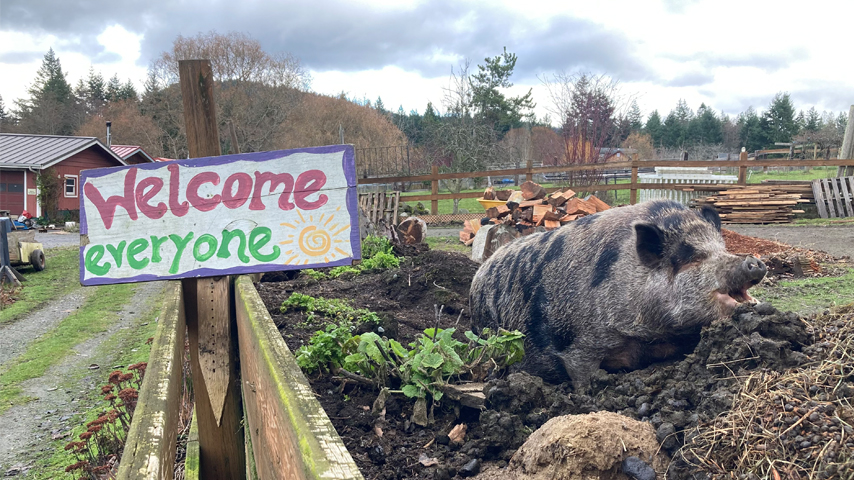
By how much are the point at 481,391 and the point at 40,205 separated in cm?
3092

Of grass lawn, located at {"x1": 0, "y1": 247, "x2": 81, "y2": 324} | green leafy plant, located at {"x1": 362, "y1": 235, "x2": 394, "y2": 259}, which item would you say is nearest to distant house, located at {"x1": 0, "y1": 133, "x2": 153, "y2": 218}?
grass lawn, located at {"x1": 0, "y1": 247, "x2": 81, "y2": 324}

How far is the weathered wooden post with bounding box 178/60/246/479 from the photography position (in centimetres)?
340

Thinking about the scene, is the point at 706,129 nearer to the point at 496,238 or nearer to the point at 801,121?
the point at 801,121

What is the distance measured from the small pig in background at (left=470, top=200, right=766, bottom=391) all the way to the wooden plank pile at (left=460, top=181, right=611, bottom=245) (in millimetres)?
6582

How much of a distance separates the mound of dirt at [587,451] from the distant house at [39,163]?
98.6ft

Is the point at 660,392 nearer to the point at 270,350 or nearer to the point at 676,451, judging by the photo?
the point at 676,451

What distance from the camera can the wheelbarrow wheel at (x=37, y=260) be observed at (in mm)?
13938

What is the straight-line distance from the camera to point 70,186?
2970cm

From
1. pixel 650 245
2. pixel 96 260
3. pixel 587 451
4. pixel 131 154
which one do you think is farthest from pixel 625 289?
pixel 131 154

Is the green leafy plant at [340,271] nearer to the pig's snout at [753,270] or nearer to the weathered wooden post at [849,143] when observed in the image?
the pig's snout at [753,270]

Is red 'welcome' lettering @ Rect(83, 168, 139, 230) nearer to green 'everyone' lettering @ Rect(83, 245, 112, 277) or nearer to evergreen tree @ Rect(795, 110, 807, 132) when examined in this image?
green 'everyone' lettering @ Rect(83, 245, 112, 277)

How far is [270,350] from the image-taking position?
2.17 m

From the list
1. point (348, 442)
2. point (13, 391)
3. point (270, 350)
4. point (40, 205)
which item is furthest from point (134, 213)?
point (40, 205)

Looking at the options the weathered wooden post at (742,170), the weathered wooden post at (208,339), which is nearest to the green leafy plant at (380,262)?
the weathered wooden post at (208,339)
